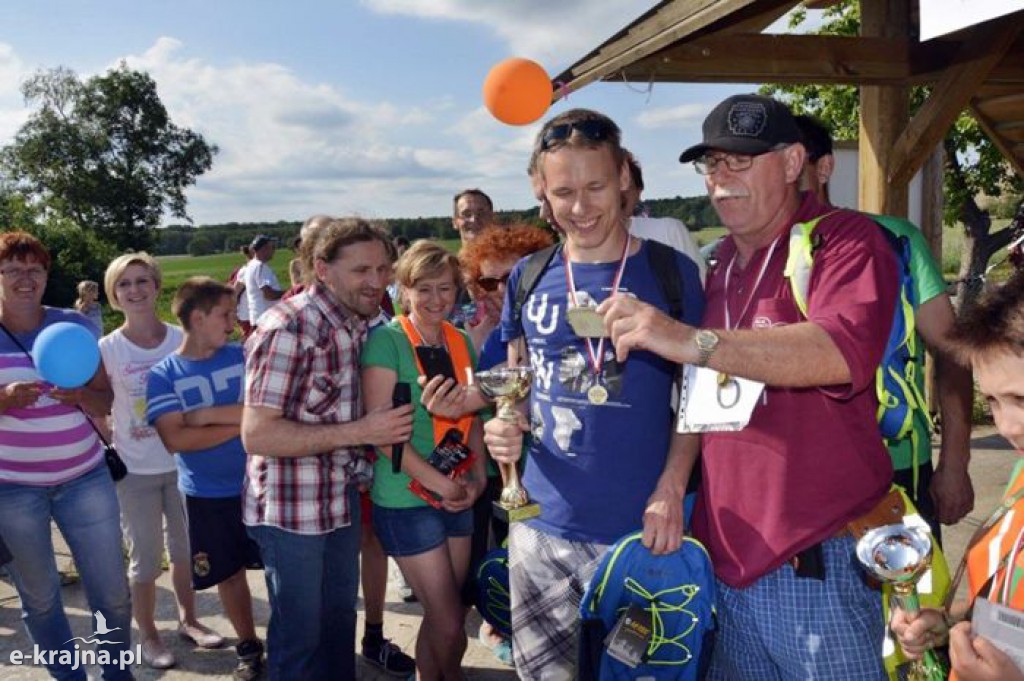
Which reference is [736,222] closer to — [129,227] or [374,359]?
[374,359]

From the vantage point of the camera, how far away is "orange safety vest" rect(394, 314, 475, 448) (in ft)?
9.82

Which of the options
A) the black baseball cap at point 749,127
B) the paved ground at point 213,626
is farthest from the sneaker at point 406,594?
the black baseball cap at point 749,127

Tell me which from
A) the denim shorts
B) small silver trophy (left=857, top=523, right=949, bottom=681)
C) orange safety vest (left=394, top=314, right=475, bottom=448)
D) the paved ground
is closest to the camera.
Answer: small silver trophy (left=857, top=523, right=949, bottom=681)

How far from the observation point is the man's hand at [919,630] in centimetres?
158

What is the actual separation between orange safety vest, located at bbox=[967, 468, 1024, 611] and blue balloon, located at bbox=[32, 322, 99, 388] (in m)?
3.24

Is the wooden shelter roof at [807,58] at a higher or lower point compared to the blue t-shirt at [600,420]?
higher

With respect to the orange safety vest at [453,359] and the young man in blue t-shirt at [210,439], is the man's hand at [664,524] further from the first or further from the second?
the young man in blue t-shirt at [210,439]

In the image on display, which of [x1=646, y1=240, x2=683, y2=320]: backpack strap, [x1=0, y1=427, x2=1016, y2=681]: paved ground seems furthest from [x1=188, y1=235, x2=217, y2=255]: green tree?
[x1=646, y1=240, x2=683, y2=320]: backpack strap

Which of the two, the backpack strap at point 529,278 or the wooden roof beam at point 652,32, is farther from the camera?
the wooden roof beam at point 652,32

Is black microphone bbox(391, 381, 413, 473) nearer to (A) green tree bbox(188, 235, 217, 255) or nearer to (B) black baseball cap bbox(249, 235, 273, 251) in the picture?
(B) black baseball cap bbox(249, 235, 273, 251)

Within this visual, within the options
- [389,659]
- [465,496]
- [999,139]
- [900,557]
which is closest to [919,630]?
[900,557]

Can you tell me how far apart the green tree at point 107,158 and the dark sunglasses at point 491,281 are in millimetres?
39855

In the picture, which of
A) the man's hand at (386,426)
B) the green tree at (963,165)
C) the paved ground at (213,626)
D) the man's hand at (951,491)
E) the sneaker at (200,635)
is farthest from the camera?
the green tree at (963,165)

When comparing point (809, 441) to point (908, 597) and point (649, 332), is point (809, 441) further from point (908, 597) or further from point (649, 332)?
point (649, 332)
